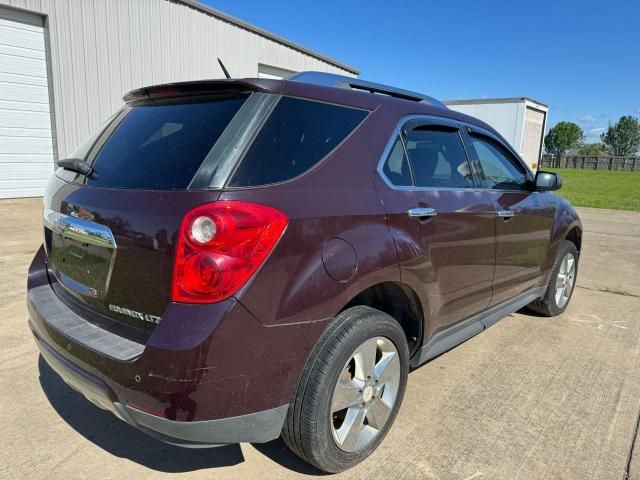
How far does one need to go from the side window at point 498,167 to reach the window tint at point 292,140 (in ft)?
4.64

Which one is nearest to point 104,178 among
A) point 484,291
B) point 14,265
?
point 484,291

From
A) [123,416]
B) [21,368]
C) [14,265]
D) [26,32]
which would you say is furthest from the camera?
[26,32]

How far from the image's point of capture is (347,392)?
7.23 ft

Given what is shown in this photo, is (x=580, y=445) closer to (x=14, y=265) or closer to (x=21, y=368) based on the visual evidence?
(x=21, y=368)

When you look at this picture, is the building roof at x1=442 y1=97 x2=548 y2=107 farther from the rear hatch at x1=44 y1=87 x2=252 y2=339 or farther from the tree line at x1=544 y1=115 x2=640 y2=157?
the tree line at x1=544 y1=115 x2=640 y2=157

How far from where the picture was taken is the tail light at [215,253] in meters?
1.75

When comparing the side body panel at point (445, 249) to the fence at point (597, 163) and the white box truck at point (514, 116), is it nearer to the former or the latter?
the white box truck at point (514, 116)

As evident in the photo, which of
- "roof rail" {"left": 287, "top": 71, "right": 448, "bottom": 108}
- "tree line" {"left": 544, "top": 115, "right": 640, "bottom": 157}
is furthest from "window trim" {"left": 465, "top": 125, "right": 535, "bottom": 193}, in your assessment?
"tree line" {"left": 544, "top": 115, "right": 640, "bottom": 157}

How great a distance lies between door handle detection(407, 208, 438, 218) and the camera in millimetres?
2502

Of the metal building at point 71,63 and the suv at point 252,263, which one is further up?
the metal building at point 71,63

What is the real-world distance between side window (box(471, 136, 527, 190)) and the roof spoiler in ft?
6.03

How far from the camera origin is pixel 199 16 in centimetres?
1226

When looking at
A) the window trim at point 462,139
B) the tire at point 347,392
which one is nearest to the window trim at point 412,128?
the window trim at point 462,139

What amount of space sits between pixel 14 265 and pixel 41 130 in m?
6.03
